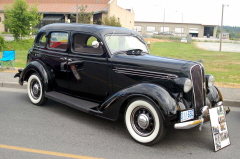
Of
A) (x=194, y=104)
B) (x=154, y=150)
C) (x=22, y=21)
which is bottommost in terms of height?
(x=154, y=150)

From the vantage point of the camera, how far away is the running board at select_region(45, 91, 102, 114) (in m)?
4.98

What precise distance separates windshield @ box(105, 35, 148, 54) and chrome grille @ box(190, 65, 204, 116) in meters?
1.53

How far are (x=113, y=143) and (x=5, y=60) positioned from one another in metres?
7.74

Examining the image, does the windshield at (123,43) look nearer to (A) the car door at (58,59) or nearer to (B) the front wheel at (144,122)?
(A) the car door at (58,59)

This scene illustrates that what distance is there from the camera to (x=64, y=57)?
5.61 m

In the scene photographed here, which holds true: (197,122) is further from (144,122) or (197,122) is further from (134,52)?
(134,52)

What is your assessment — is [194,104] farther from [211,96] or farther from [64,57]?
[64,57]

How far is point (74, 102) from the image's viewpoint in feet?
17.4

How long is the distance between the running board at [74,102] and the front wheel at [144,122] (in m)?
0.75

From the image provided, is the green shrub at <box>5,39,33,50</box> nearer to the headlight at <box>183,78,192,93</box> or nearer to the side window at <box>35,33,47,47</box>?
the side window at <box>35,33,47,47</box>

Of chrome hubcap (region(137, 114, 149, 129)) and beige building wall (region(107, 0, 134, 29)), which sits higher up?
beige building wall (region(107, 0, 134, 29))

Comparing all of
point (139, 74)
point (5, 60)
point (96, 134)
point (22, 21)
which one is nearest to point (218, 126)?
point (139, 74)

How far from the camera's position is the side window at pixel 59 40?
5.76 m

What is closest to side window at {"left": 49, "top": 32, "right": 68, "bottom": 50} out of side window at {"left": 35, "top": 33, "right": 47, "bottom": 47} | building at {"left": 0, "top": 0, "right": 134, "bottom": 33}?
side window at {"left": 35, "top": 33, "right": 47, "bottom": 47}
